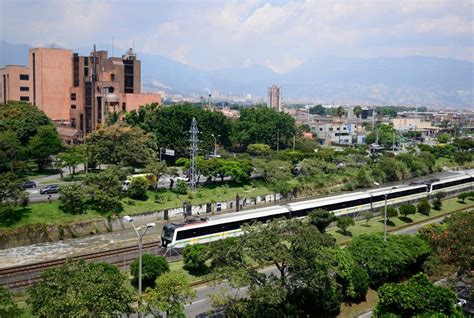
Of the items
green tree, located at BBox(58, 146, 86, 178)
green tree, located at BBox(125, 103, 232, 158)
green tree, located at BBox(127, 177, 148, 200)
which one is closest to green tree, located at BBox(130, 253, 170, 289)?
green tree, located at BBox(127, 177, 148, 200)

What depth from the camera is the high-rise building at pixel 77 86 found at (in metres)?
64.2

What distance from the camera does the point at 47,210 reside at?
3253 centimetres

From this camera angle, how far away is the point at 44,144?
42.5m

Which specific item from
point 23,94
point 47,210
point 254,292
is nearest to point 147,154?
point 47,210

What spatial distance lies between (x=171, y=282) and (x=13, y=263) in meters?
14.8

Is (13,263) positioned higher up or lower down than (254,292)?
lower down

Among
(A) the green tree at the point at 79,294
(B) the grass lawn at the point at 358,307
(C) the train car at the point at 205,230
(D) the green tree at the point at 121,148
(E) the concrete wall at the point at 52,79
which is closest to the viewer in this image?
(A) the green tree at the point at 79,294

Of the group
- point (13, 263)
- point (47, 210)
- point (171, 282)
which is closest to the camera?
point (171, 282)

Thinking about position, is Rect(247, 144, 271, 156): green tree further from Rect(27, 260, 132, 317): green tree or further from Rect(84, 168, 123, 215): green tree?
Rect(27, 260, 132, 317): green tree

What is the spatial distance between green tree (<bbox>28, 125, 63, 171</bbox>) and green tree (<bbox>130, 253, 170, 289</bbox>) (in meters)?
24.4

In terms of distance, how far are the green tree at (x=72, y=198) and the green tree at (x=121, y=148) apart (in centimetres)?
796

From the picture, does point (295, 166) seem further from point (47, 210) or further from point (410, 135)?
point (410, 135)

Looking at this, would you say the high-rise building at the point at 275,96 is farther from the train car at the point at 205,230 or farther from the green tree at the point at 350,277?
the green tree at the point at 350,277

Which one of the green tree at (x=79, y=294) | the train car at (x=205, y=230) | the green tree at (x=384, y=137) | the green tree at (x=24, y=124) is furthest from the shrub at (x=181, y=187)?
the green tree at (x=384, y=137)
